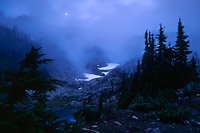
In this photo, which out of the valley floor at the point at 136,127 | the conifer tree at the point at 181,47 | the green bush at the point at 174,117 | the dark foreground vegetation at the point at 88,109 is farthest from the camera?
the conifer tree at the point at 181,47

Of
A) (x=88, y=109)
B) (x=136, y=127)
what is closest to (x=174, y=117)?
(x=136, y=127)

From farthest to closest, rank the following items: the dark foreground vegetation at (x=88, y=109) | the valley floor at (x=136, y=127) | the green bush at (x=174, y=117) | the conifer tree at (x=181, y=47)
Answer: the conifer tree at (x=181, y=47) → the green bush at (x=174, y=117) → the valley floor at (x=136, y=127) → the dark foreground vegetation at (x=88, y=109)

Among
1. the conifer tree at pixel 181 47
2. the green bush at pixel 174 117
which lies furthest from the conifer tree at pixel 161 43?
the green bush at pixel 174 117

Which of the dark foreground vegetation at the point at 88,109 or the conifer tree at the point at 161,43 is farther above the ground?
the conifer tree at the point at 161,43

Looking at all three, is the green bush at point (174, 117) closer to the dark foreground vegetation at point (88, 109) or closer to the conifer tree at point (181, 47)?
the dark foreground vegetation at point (88, 109)

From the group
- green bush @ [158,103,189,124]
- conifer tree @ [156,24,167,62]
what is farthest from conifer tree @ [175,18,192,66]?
green bush @ [158,103,189,124]

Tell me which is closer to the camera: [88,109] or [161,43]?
[88,109]

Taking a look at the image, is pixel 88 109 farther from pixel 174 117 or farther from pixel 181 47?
pixel 181 47

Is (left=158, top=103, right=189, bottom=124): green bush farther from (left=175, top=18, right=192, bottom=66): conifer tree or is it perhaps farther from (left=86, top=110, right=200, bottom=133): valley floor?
(left=175, top=18, right=192, bottom=66): conifer tree

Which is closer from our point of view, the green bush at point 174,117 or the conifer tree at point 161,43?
the green bush at point 174,117

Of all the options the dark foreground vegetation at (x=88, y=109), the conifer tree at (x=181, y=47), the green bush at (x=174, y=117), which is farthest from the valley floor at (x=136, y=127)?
the conifer tree at (x=181, y=47)

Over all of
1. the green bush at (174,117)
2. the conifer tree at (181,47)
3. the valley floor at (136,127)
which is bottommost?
the valley floor at (136,127)

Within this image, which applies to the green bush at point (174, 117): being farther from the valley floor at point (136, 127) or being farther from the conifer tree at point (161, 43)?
the conifer tree at point (161, 43)

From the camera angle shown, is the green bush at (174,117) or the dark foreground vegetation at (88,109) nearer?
the dark foreground vegetation at (88,109)
